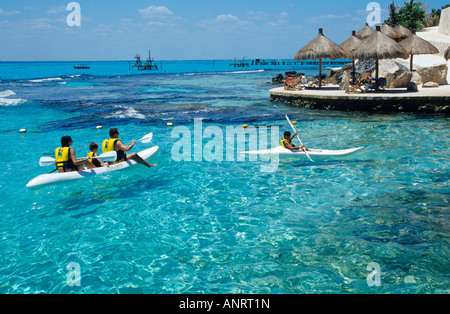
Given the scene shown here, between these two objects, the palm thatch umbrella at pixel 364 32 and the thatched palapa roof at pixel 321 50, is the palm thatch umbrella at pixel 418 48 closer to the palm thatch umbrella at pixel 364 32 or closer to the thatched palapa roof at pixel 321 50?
the thatched palapa roof at pixel 321 50

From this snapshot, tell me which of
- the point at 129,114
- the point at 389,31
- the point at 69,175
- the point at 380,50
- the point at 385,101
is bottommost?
the point at 69,175

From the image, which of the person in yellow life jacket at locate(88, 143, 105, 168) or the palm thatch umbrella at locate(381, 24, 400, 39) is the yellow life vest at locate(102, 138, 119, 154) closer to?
the person in yellow life jacket at locate(88, 143, 105, 168)

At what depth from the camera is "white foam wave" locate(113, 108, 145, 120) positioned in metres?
21.4

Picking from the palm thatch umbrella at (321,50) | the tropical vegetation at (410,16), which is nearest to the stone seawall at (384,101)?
the palm thatch umbrella at (321,50)

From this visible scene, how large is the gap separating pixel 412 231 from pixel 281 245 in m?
2.53

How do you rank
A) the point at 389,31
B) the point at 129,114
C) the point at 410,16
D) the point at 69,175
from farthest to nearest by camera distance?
the point at 410,16, the point at 389,31, the point at 129,114, the point at 69,175

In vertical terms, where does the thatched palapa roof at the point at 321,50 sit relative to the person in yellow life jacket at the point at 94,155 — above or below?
above

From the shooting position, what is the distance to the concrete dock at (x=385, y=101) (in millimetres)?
17391

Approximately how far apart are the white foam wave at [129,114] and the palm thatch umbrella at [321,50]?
38.7 ft

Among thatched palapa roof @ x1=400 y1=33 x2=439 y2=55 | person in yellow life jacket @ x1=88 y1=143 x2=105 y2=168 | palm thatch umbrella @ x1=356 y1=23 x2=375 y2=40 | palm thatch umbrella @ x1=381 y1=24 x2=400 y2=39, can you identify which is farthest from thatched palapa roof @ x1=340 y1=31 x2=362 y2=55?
person in yellow life jacket @ x1=88 y1=143 x2=105 y2=168

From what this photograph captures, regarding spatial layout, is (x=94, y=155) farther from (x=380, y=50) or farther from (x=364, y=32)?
(x=364, y=32)

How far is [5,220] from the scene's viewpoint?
7555mm

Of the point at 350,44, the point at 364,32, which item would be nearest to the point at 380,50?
the point at 350,44

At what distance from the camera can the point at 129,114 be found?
22562 millimetres
